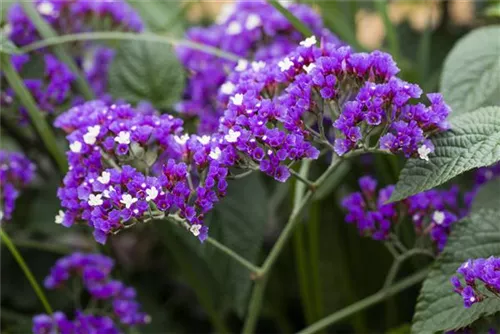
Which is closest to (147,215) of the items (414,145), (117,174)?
(117,174)

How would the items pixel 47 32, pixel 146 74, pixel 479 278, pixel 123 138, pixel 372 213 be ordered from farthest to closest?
pixel 146 74 < pixel 47 32 < pixel 372 213 < pixel 123 138 < pixel 479 278

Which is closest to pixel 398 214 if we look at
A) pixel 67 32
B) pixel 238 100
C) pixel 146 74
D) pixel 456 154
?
pixel 456 154

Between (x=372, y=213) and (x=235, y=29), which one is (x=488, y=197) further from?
(x=235, y=29)

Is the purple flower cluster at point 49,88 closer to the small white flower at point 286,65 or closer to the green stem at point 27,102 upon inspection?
the green stem at point 27,102

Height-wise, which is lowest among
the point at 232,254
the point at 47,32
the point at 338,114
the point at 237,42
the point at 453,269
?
the point at 453,269

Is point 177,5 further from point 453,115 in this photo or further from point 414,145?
point 414,145

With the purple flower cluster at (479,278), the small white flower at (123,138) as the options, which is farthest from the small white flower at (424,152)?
the small white flower at (123,138)
